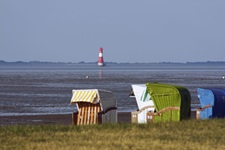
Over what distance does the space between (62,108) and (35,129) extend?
61.5ft

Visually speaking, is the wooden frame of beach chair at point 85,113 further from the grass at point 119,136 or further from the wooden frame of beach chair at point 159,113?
the grass at point 119,136

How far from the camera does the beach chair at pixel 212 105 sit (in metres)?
24.6

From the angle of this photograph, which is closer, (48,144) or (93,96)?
(48,144)

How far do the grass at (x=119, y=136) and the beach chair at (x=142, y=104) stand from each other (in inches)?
186

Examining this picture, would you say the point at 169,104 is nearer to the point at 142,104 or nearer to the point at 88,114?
the point at 88,114

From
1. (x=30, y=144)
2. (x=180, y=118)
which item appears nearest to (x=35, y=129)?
(x=30, y=144)

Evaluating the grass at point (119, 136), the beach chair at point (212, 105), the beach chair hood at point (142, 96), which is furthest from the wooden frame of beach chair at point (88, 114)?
the beach chair at point (212, 105)

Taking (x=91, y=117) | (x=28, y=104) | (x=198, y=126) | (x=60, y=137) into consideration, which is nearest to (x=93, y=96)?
(x=91, y=117)

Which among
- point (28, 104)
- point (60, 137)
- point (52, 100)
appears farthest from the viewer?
point (52, 100)

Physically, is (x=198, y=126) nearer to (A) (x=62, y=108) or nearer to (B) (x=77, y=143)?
(B) (x=77, y=143)

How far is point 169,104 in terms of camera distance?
22281mm

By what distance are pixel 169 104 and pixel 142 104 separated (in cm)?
375

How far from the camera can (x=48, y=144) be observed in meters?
15.1

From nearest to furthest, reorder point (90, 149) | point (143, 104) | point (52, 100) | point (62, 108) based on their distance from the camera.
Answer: point (90, 149) → point (143, 104) → point (62, 108) → point (52, 100)
